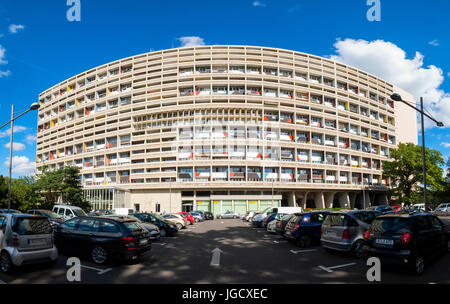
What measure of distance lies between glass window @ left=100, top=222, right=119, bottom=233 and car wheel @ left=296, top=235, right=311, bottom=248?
719cm

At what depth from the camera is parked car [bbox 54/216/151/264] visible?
7.75 metres

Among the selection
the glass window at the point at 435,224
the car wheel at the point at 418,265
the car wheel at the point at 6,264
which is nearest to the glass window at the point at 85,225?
the car wheel at the point at 6,264

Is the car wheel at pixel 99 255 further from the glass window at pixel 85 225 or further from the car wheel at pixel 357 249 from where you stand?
the car wheel at pixel 357 249

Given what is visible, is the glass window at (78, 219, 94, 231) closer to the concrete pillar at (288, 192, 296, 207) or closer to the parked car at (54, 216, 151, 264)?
the parked car at (54, 216, 151, 264)

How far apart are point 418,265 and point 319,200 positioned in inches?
1797

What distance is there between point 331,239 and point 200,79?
144 feet

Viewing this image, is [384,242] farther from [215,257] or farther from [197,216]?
[197,216]

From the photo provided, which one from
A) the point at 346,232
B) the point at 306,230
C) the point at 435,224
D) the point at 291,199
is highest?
the point at 435,224

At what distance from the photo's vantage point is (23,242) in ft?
22.0

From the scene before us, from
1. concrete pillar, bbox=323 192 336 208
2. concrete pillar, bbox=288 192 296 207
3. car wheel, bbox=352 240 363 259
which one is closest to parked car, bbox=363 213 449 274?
car wheel, bbox=352 240 363 259

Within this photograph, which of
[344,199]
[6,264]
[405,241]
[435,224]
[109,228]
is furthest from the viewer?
[344,199]

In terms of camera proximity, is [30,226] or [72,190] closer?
[30,226]

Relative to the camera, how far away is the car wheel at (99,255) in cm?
784

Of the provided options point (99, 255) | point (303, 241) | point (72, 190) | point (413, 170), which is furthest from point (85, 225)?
point (413, 170)
